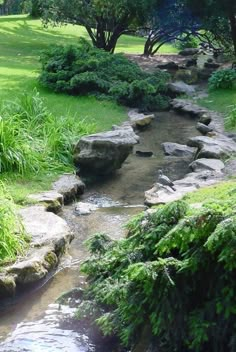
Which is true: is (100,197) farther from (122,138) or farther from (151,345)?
(151,345)

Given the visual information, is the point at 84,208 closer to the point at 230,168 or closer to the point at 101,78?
the point at 230,168

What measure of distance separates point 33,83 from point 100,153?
6.65 m

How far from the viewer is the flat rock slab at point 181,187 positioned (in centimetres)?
782

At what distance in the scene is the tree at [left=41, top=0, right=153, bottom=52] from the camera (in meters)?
21.2

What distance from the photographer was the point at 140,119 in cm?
1352

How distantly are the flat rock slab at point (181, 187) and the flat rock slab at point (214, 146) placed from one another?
A: 1006 mm

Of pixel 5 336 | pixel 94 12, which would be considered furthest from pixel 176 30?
pixel 5 336

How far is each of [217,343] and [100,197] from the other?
4.86 meters

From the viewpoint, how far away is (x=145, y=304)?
14.5 feet

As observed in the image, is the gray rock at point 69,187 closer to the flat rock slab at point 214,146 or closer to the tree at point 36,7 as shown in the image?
the flat rock slab at point 214,146

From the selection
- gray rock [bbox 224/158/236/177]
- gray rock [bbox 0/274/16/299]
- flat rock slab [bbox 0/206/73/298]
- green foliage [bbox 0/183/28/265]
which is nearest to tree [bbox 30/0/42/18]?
gray rock [bbox 224/158/236/177]

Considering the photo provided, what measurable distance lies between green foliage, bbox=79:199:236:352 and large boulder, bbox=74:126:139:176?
16.2 feet

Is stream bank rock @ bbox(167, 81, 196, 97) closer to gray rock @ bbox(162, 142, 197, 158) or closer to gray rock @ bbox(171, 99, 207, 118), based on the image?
gray rock @ bbox(171, 99, 207, 118)

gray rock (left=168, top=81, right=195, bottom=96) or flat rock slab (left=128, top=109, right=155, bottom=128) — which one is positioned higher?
gray rock (left=168, top=81, right=195, bottom=96)
